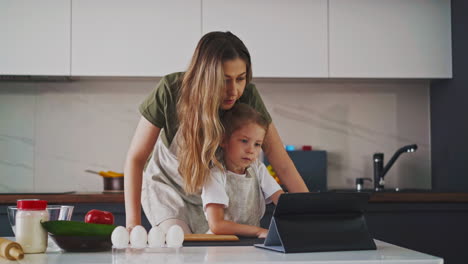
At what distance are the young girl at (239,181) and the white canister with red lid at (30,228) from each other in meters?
0.66

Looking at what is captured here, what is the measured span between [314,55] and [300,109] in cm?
42

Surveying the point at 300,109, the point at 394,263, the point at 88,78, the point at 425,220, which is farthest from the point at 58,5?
the point at 394,263

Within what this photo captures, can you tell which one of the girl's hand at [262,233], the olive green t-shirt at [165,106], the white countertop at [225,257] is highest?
the olive green t-shirt at [165,106]

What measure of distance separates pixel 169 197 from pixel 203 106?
349 millimetres

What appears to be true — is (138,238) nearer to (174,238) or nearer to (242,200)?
(174,238)

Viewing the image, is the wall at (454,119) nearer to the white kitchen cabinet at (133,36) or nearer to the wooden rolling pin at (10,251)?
the white kitchen cabinet at (133,36)

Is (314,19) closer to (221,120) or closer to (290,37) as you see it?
(290,37)

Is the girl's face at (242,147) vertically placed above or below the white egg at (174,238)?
above

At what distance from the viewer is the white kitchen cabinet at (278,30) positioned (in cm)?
349

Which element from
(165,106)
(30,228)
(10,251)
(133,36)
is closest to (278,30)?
(133,36)

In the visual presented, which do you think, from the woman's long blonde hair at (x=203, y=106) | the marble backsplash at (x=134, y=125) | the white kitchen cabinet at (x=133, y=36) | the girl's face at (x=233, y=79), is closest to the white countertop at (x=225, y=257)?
the woman's long blonde hair at (x=203, y=106)

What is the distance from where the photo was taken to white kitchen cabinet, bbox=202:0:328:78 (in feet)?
11.4

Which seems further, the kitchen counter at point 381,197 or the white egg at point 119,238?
the kitchen counter at point 381,197

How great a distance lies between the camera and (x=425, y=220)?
325 cm
